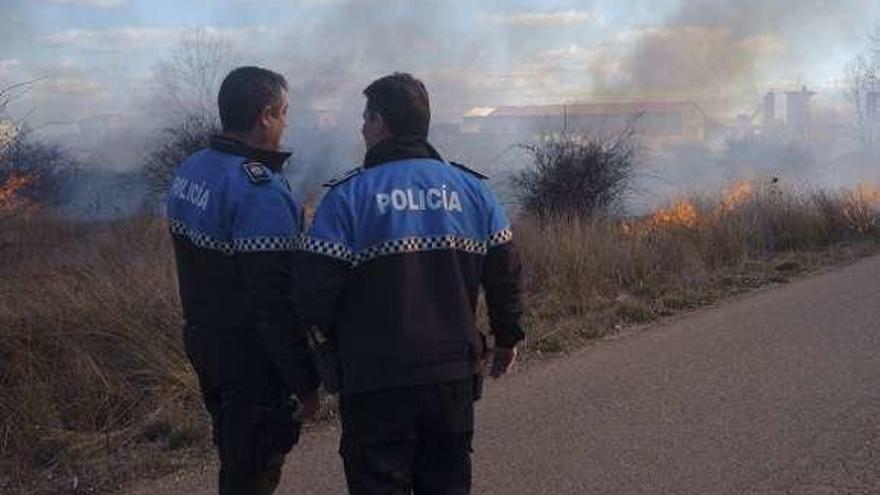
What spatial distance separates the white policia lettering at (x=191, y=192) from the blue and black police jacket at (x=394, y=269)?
41 centimetres

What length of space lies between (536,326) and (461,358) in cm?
472

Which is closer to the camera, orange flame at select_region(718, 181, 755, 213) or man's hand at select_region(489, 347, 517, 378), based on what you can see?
man's hand at select_region(489, 347, 517, 378)

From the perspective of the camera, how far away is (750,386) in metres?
5.53

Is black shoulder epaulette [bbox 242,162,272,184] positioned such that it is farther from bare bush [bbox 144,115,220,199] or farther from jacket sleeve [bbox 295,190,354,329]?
bare bush [bbox 144,115,220,199]

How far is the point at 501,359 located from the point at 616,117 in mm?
22710

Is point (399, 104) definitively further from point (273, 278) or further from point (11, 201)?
point (11, 201)

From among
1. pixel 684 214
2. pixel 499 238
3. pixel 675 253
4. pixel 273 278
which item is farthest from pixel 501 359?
pixel 684 214

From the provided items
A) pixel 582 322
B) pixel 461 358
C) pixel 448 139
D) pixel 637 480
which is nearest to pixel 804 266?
pixel 582 322

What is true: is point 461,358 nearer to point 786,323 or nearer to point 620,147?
point 786,323

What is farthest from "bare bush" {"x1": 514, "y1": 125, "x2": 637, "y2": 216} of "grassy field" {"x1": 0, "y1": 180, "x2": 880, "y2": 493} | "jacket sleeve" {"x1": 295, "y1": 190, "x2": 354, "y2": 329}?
"jacket sleeve" {"x1": 295, "y1": 190, "x2": 354, "y2": 329}

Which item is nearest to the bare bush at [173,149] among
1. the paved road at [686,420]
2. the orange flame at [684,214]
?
the orange flame at [684,214]

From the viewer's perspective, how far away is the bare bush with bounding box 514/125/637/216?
15.8 m

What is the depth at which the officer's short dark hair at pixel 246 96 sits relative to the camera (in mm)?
2898

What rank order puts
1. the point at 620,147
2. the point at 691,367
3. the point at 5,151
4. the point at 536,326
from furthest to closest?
1. the point at 620,147
2. the point at 5,151
3. the point at 536,326
4. the point at 691,367
